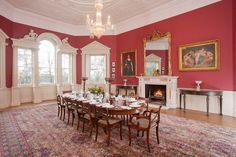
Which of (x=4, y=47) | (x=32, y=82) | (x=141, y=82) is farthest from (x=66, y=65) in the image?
(x=141, y=82)

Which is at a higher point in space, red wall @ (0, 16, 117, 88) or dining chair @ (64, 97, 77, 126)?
red wall @ (0, 16, 117, 88)

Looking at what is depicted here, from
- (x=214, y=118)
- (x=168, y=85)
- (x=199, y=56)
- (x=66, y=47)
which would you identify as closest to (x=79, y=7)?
(x=66, y=47)

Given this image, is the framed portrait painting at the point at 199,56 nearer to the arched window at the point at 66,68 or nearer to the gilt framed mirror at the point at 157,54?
the gilt framed mirror at the point at 157,54

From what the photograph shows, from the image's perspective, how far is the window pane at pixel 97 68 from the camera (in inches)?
386

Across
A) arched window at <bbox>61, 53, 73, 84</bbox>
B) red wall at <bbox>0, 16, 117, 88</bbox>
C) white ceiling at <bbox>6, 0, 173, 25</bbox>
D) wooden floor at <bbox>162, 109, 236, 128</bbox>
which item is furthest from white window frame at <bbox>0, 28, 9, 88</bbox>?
wooden floor at <bbox>162, 109, 236, 128</bbox>

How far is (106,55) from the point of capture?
9664mm

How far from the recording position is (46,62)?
8.59 metres

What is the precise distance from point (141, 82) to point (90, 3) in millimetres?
4460

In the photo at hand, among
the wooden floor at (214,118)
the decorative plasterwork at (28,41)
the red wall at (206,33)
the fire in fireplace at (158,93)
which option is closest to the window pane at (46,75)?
the decorative plasterwork at (28,41)

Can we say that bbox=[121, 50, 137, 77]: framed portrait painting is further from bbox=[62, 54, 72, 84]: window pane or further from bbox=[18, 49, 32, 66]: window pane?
bbox=[18, 49, 32, 66]: window pane

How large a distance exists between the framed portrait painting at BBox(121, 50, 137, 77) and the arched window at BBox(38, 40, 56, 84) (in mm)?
4163

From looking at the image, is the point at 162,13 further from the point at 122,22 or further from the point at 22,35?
the point at 22,35

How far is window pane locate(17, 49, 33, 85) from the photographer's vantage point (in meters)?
7.54

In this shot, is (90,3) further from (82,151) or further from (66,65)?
(82,151)
